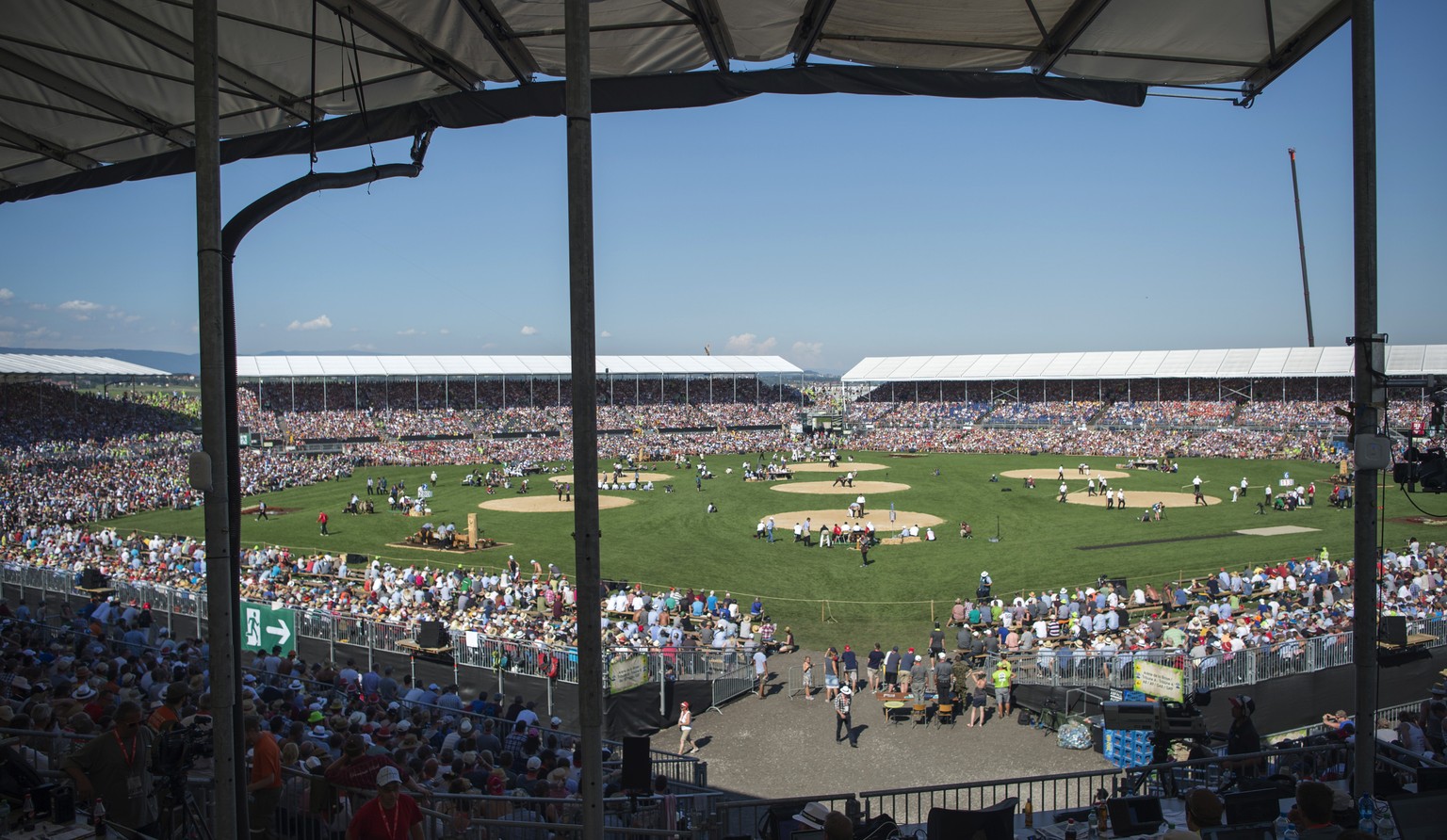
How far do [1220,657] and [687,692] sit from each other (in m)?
9.03

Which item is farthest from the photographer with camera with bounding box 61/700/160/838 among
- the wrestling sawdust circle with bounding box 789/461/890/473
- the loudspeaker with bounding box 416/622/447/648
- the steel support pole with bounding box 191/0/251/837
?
the wrestling sawdust circle with bounding box 789/461/890/473

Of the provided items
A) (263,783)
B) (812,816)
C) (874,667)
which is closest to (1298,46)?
(812,816)

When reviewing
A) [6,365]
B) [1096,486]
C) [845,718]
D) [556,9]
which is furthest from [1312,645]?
[6,365]

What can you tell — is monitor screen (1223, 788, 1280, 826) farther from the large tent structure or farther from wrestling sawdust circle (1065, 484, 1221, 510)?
wrestling sawdust circle (1065, 484, 1221, 510)

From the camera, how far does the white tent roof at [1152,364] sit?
64.2 meters

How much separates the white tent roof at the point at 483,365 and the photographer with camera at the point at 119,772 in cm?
6319

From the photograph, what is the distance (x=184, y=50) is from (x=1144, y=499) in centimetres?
3967

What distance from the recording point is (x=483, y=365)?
7325 cm

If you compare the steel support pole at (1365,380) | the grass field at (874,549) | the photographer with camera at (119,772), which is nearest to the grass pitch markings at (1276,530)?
the grass field at (874,549)

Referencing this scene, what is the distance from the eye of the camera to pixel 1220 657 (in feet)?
51.1

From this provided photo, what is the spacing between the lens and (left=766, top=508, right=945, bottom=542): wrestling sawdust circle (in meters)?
33.9

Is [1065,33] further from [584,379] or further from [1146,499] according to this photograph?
[1146,499]

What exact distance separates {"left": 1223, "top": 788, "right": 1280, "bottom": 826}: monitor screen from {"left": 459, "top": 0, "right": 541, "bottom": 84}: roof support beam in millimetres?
7952

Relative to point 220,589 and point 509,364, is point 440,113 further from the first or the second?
point 509,364
